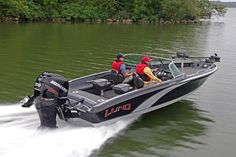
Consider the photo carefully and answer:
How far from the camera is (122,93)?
328 inches

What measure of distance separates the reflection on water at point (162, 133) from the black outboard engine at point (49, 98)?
119cm

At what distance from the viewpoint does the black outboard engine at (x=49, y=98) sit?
7.26m

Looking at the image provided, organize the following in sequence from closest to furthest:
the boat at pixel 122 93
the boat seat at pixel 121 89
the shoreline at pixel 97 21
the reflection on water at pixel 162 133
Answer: the reflection on water at pixel 162 133
the boat at pixel 122 93
the boat seat at pixel 121 89
the shoreline at pixel 97 21

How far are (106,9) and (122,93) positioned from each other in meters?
43.0

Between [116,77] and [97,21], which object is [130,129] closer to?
[116,77]

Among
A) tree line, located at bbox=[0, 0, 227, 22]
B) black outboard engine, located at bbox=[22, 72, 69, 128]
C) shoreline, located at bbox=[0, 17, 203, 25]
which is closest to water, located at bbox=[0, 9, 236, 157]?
black outboard engine, located at bbox=[22, 72, 69, 128]

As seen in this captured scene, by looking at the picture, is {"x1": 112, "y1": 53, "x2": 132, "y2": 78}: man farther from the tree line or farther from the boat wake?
the tree line

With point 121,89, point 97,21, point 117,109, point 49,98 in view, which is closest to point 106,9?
point 97,21

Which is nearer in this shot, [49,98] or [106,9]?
[49,98]

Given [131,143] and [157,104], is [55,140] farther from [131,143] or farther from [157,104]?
[157,104]

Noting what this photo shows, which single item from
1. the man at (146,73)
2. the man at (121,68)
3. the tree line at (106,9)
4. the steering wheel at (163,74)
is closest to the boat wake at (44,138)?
the man at (146,73)

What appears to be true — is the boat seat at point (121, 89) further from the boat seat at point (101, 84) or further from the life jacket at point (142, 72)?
the life jacket at point (142, 72)

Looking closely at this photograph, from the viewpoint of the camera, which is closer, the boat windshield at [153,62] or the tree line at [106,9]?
the boat windshield at [153,62]

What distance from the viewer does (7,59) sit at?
16.1 metres
